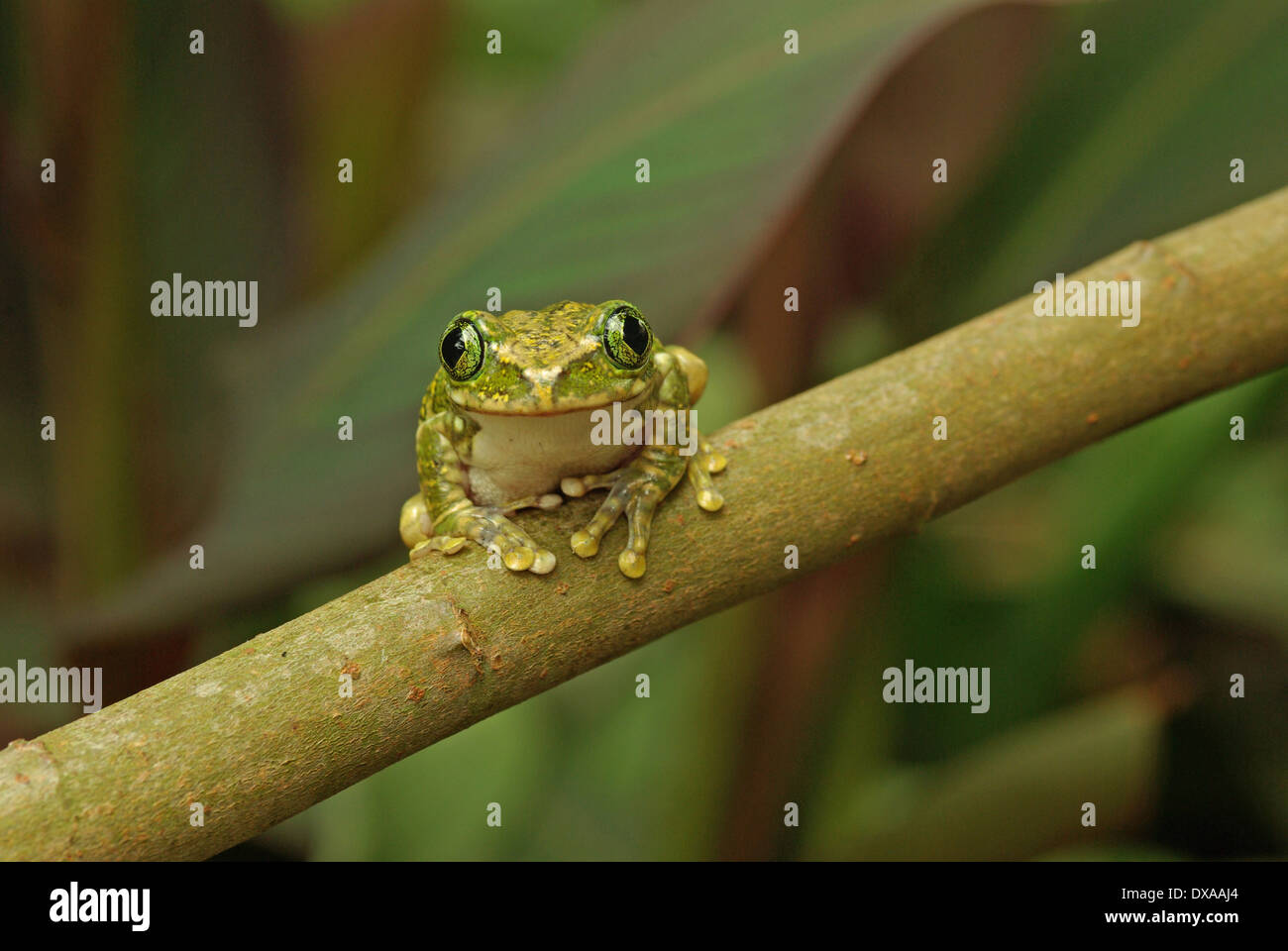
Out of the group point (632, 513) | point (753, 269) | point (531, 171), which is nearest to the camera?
point (632, 513)

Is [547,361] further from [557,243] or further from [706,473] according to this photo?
[557,243]

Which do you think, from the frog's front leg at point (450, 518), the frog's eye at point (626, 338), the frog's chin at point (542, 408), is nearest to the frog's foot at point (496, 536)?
the frog's front leg at point (450, 518)

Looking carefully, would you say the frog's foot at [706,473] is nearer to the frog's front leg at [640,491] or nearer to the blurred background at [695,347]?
the frog's front leg at [640,491]

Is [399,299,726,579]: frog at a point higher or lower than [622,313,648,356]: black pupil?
lower

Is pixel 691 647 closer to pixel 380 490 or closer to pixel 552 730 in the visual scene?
pixel 552 730

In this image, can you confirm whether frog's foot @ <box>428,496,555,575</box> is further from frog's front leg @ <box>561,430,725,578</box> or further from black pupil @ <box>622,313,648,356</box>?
black pupil @ <box>622,313,648,356</box>

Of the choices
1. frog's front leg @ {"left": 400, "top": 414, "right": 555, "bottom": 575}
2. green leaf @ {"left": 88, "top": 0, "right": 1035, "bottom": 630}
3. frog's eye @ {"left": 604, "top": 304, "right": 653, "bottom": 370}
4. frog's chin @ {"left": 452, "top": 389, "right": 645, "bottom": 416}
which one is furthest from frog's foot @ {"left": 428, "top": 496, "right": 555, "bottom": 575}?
green leaf @ {"left": 88, "top": 0, "right": 1035, "bottom": 630}

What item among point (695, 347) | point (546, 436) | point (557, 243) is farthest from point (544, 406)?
point (695, 347)
